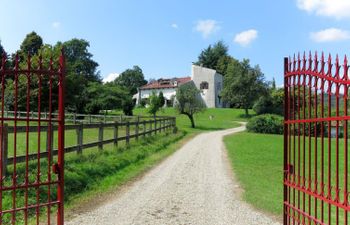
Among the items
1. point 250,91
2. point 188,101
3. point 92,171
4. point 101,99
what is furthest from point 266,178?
point 250,91

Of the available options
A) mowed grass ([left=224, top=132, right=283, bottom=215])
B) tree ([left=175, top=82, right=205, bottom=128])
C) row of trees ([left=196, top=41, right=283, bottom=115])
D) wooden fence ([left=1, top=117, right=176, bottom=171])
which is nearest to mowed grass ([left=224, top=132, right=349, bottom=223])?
mowed grass ([left=224, top=132, right=283, bottom=215])

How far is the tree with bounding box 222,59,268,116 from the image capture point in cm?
6003

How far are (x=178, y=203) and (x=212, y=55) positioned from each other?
96.9 meters

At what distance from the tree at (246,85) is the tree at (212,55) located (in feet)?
124

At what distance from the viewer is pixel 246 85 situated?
60750mm

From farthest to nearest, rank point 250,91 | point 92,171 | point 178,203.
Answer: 1. point 250,91
2. point 92,171
3. point 178,203

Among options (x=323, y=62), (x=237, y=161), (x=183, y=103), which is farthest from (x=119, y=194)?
(x=183, y=103)

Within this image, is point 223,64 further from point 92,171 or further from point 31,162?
point 31,162

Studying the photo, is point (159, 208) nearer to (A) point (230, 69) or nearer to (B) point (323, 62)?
(B) point (323, 62)

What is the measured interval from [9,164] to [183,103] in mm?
31798

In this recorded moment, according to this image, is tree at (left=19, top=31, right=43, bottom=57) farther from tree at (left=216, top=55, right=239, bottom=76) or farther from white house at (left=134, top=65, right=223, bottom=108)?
tree at (left=216, top=55, right=239, bottom=76)

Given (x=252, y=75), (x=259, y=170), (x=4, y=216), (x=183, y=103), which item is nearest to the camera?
(x=4, y=216)

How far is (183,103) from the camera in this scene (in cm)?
3934

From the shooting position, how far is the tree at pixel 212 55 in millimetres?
101812
